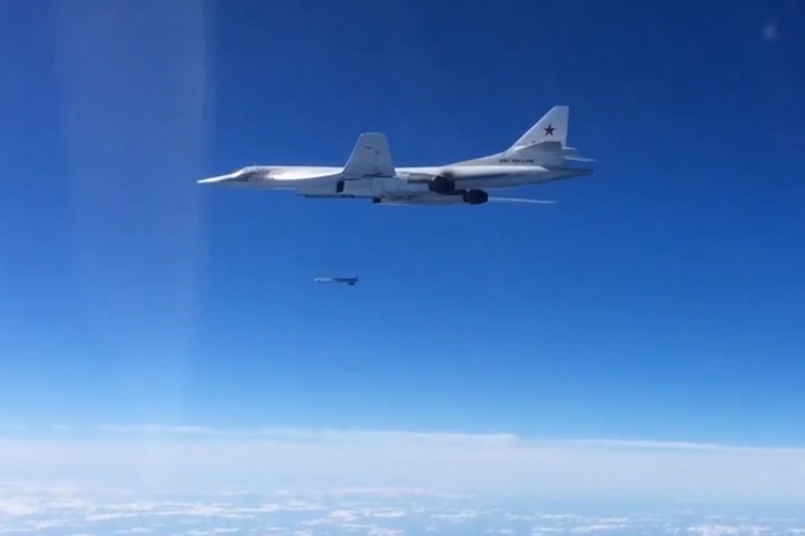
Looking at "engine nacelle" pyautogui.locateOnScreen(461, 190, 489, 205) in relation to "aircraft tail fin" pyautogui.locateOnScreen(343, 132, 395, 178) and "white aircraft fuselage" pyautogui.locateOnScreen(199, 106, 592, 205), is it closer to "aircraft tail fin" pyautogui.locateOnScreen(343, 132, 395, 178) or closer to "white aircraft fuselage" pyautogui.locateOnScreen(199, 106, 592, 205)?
"white aircraft fuselage" pyautogui.locateOnScreen(199, 106, 592, 205)

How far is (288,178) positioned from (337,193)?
148 cm

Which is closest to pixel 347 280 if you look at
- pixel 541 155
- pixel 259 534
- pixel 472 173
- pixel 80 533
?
pixel 472 173

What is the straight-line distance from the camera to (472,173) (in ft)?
49.4

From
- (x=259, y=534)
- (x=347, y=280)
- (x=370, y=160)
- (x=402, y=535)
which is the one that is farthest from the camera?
(x=402, y=535)

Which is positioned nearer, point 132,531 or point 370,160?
point 370,160

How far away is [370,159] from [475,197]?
2.82 m

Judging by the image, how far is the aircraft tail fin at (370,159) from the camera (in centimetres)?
1252

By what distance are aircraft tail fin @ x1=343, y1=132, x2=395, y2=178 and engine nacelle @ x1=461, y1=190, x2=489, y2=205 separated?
2.15 meters

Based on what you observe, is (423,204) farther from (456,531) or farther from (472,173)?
(456,531)

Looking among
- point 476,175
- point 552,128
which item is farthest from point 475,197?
point 552,128

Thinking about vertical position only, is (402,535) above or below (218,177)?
below

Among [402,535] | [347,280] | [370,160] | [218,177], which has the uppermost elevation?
[218,177]

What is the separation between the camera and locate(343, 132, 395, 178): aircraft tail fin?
41.1 feet

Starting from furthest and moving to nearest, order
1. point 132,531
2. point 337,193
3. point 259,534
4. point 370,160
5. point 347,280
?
point 132,531 → point 259,534 → point 347,280 → point 337,193 → point 370,160
